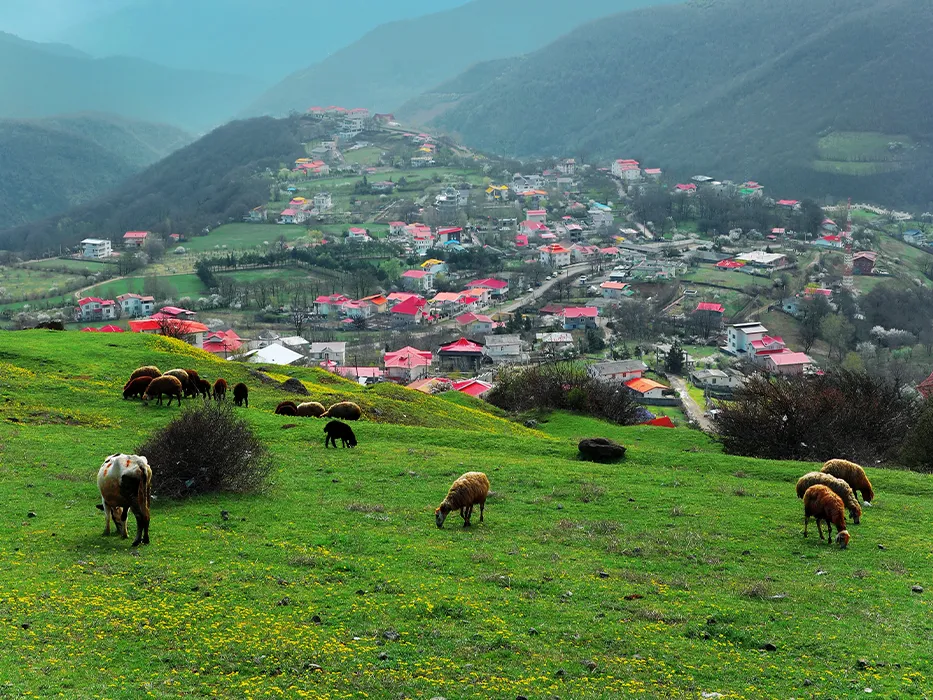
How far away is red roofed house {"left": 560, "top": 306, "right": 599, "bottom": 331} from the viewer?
85.1 meters

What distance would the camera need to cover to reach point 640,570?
11.7m

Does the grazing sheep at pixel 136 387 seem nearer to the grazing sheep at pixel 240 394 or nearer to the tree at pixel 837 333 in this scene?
the grazing sheep at pixel 240 394

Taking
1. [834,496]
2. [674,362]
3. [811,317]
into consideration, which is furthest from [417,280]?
[834,496]

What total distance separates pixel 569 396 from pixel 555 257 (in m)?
82.6

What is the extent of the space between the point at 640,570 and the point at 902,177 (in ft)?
564

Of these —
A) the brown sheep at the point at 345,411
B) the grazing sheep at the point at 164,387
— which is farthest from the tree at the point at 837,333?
the grazing sheep at the point at 164,387

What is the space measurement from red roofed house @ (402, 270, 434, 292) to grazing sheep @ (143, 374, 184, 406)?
79.4 m

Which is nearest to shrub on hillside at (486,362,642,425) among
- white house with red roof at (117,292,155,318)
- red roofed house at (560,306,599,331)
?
red roofed house at (560,306,599,331)

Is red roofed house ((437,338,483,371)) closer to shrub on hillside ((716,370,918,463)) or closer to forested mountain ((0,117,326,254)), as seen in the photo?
shrub on hillside ((716,370,918,463))

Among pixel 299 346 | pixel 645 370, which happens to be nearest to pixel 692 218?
pixel 645 370

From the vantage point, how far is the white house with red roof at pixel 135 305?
8444cm

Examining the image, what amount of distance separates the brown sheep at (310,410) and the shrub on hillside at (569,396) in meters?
10.9

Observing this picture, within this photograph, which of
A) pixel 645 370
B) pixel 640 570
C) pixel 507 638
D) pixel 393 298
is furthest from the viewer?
pixel 393 298

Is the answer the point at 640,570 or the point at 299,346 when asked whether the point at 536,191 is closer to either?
the point at 299,346
